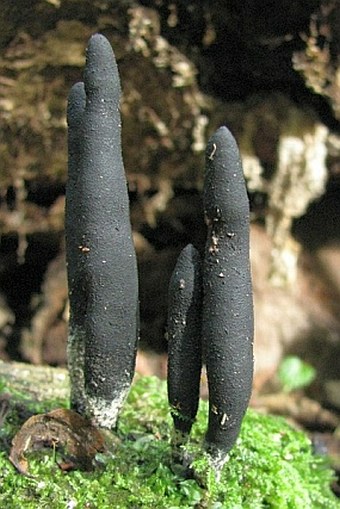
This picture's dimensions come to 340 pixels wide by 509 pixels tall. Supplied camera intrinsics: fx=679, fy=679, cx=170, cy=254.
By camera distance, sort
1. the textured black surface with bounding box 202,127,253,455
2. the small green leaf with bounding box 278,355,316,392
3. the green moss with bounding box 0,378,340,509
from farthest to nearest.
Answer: the small green leaf with bounding box 278,355,316,392
the green moss with bounding box 0,378,340,509
the textured black surface with bounding box 202,127,253,455

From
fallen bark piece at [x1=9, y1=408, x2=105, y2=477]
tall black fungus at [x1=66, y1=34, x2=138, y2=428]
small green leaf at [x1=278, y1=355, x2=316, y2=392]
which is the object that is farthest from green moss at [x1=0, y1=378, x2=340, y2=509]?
small green leaf at [x1=278, y1=355, x2=316, y2=392]

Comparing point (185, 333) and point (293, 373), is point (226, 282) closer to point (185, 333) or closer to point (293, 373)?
point (185, 333)

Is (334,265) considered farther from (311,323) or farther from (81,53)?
(81,53)

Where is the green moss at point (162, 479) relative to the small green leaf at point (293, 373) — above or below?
above

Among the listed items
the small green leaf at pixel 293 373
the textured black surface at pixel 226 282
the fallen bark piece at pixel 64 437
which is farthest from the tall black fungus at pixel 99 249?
the small green leaf at pixel 293 373

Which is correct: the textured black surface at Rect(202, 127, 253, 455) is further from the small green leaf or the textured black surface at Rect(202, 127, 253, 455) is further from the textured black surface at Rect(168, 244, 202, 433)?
the small green leaf

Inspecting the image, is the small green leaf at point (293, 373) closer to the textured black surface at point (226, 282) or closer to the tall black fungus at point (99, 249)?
the tall black fungus at point (99, 249)
